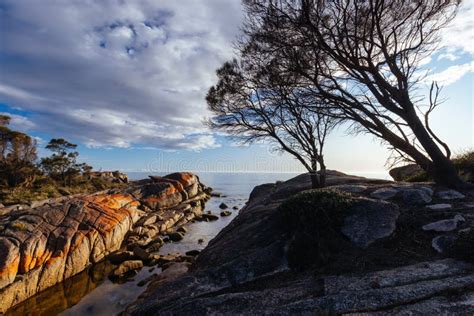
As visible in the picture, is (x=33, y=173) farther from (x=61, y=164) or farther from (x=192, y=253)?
(x=192, y=253)

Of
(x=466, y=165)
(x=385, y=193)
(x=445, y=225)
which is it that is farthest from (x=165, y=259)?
(x=466, y=165)

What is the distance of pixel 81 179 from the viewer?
4700cm

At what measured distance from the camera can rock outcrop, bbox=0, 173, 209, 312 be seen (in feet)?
41.6

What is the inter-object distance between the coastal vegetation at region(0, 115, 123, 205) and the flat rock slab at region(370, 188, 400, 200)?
2998 cm

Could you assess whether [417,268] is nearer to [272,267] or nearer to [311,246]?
[311,246]

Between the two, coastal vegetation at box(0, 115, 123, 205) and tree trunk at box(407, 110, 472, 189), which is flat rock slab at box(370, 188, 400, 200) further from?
coastal vegetation at box(0, 115, 123, 205)

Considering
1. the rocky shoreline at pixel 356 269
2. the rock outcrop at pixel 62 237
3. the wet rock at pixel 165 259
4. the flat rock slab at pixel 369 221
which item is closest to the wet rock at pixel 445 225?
the rocky shoreline at pixel 356 269

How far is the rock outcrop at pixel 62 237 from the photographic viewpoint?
1268 cm

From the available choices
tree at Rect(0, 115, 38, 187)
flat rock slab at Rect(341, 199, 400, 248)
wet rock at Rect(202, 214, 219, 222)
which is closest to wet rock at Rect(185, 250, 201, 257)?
flat rock slab at Rect(341, 199, 400, 248)

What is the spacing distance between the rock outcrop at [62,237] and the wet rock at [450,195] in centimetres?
1618

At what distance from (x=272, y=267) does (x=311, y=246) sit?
110 cm

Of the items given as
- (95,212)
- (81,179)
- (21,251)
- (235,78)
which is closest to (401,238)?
(235,78)

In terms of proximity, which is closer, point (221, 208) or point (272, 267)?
point (272, 267)

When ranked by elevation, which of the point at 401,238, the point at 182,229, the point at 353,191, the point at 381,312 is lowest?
the point at 182,229
